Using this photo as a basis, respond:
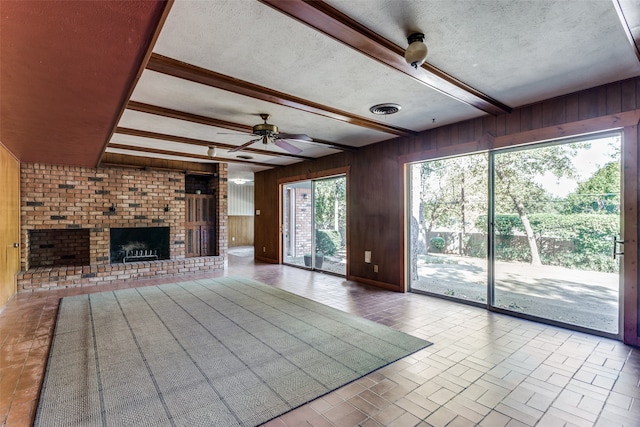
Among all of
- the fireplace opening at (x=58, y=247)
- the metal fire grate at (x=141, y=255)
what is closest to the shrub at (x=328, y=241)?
the metal fire grate at (x=141, y=255)

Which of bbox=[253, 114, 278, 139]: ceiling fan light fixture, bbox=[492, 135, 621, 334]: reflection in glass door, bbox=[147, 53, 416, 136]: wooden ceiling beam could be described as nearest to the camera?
bbox=[147, 53, 416, 136]: wooden ceiling beam

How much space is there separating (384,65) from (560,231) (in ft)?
9.52

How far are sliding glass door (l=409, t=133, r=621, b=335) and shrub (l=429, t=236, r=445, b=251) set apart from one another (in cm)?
2

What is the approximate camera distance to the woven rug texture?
2.00 m

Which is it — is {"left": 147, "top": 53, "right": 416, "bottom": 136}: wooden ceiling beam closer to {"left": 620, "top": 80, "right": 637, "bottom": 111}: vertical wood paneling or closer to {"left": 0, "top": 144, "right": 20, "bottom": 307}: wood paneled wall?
{"left": 620, "top": 80, "right": 637, "bottom": 111}: vertical wood paneling

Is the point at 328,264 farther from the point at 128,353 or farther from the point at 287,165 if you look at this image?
the point at 128,353

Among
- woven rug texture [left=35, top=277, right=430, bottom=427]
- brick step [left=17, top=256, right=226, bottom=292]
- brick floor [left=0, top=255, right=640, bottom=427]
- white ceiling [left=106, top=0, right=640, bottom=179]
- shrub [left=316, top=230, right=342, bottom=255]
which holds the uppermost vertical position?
white ceiling [left=106, top=0, right=640, bottom=179]

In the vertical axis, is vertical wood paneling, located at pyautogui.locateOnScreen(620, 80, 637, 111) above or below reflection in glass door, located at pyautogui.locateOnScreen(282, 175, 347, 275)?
above

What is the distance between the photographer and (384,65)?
2.72 m

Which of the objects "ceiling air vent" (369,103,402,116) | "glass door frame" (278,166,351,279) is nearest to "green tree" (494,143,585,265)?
"ceiling air vent" (369,103,402,116)

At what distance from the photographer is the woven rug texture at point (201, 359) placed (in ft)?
6.56

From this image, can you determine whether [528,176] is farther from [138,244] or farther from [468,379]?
[138,244]

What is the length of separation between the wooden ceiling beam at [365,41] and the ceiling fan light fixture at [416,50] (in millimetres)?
169

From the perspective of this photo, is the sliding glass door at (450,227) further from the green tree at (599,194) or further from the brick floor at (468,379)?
the green tree at (599,194)
